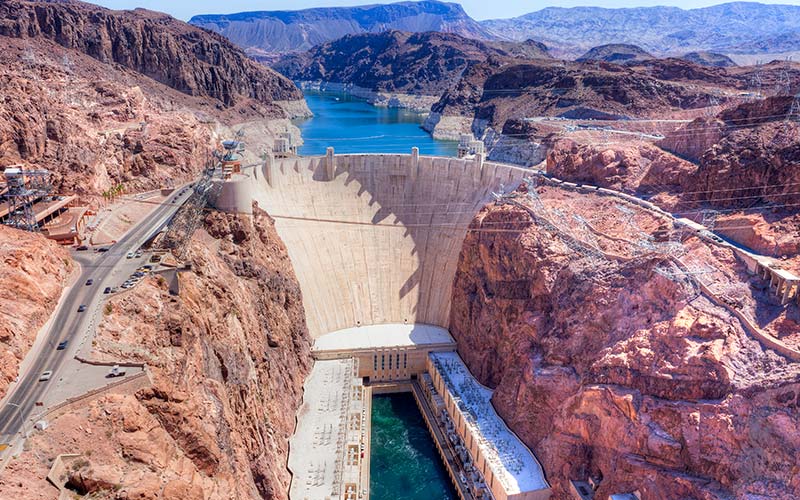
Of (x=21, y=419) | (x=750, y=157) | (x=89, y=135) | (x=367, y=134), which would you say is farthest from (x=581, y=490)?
(x=367, y=134)

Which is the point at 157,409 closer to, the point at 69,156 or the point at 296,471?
the point at 296,471

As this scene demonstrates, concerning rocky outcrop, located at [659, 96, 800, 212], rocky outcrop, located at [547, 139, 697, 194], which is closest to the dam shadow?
rocky outcrop, located at [547, 139, 697, 194]

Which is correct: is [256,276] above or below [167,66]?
below

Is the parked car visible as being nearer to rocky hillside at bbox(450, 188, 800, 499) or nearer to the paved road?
the paved road

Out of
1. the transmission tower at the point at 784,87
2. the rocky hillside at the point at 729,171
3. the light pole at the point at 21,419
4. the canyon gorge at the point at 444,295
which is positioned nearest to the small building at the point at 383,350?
the canyon gorge at the point at 444,295

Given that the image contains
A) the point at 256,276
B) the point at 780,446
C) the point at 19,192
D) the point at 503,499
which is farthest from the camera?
the point at 256,276

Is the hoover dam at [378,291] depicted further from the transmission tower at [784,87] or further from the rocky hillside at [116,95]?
the transmission tower at [784,87]

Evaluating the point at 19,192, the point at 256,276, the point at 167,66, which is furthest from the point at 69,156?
the point at 167,66

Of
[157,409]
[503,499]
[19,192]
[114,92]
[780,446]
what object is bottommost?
[503,499]
